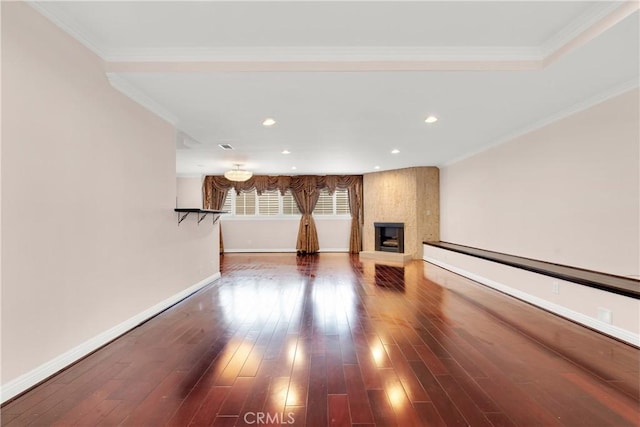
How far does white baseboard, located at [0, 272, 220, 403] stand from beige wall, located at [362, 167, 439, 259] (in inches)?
232

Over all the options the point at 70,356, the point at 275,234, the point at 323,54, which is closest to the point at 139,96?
the point at 323,54

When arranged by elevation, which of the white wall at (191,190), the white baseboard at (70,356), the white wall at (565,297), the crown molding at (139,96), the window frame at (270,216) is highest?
the crown molding at (139,96)

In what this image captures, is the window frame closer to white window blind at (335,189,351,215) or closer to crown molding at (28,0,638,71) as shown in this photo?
white window blind at (335,189,351,215)

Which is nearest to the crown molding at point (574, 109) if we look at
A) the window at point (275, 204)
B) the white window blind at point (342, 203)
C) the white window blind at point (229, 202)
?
the white window blind at point (342, 203)

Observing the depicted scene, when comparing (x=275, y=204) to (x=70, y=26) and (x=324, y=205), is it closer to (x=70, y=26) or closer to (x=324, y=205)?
(x=324, y=205)

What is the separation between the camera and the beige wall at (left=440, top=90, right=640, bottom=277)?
285 centimetres

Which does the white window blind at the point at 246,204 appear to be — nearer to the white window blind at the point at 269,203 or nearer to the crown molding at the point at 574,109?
the white window blind at the point at 269,203

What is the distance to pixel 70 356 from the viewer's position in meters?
2.15

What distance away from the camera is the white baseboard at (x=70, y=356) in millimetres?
1757

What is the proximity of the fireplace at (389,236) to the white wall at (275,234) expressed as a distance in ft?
3.94

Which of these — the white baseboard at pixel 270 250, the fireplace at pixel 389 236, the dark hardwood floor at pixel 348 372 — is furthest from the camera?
the white baseboard at pixel 270 250

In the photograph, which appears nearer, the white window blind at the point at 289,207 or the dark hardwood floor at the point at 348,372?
the dark hardwood floor at the point at 348,372

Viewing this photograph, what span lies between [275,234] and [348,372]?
741 centimetres

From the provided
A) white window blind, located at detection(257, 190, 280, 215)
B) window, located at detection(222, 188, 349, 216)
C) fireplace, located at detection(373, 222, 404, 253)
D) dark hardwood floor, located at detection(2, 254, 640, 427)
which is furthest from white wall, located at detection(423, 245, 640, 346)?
white window blind, located at detection(257, 190, 280, 215)
